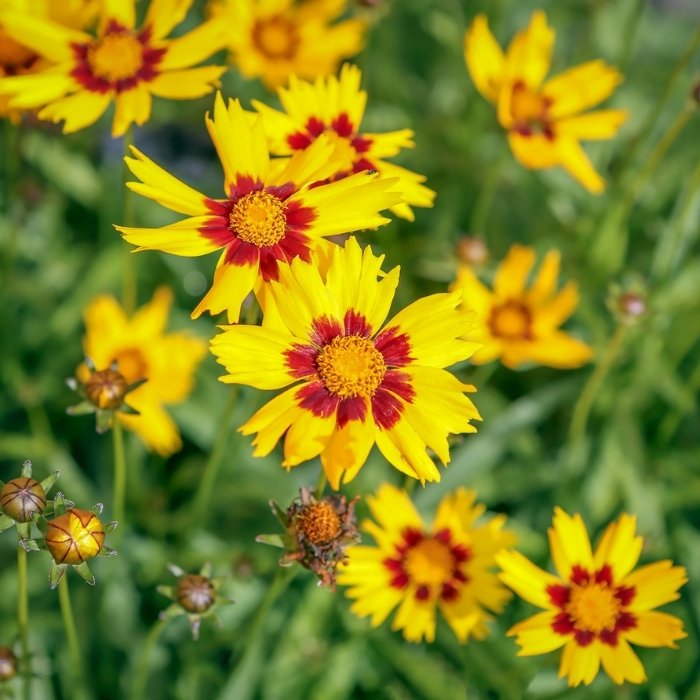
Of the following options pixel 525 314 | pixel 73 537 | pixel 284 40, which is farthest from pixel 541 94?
pixel 73 537

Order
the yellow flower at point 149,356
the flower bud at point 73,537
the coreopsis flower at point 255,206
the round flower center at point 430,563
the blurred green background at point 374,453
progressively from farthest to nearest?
the yellow flower at point 149,356 < the blurred green background at point 374,453 < the round flower center at point 430,563 < the coreopsis flower at point 255,206 < the flower bud at point 73,537

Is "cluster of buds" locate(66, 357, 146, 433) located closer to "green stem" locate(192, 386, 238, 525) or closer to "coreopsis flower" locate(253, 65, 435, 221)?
"green stem" locate(192, 386, 238, 525)

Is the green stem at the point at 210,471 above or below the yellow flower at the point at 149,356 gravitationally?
below

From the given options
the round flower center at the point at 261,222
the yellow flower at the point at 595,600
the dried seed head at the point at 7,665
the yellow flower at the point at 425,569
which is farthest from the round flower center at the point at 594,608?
the dried seed head at the point at 7,665

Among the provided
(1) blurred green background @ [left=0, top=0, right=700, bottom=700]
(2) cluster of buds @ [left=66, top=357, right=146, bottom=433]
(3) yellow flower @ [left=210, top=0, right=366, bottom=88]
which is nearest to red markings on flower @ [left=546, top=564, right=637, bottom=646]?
(1) blurred green background @ [left=0, top=0, right=700, bottom=700]

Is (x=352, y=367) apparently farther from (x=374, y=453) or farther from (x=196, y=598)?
(x=374, y=453)

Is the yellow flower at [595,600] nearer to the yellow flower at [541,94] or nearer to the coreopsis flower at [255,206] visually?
the coreopsis flower at [255,206]

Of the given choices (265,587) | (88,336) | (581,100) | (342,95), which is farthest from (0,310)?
(581,100)
